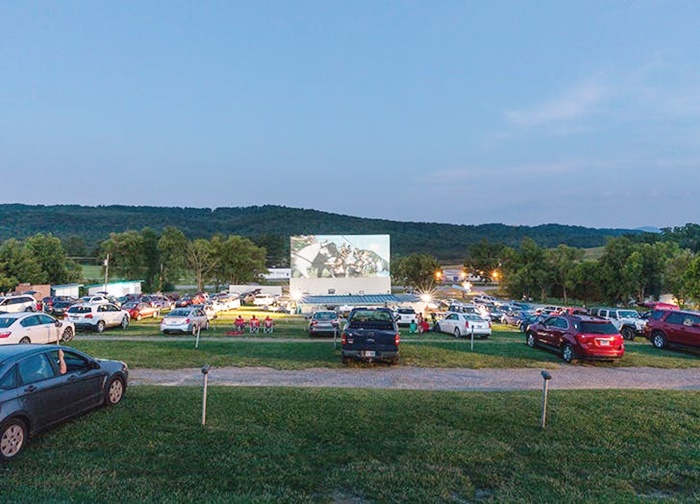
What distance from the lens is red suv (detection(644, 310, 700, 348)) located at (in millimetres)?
19672

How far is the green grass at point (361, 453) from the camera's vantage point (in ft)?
18.0

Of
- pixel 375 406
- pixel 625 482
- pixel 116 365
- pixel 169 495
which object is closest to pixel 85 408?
pixel 116 365

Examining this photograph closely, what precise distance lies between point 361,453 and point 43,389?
15.7 feet

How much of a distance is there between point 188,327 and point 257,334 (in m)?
3.52

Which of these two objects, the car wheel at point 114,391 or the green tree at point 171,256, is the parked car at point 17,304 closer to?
the car wheel at point 114,391

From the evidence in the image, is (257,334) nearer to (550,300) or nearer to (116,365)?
(116,365)

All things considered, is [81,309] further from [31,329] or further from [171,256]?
[171,256]

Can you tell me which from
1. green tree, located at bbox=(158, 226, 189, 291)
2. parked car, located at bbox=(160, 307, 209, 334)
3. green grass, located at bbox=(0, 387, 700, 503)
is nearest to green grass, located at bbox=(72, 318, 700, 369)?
parked car, located at bbox=(160, 307, 209, 334)

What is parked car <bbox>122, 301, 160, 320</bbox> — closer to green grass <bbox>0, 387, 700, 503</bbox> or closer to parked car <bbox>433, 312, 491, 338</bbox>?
parked car <bbox>433, 312, 491, 338</bbox>

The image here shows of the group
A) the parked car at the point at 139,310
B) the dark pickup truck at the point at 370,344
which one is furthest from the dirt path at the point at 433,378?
the parked car at the point at 139,310

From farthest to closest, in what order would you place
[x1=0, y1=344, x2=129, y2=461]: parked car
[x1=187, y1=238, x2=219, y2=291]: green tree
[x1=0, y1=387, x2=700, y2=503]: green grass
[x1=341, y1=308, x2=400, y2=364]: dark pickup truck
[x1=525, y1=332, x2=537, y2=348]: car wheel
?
1. [x1=187, y1=238, x2=219, y2=291]: green tree
2. [x1=525, y1=332, x2=537, y2=348]: car wheel
3. [x1=341, y1=308, x2=400, y2=364]: dark pickup truck
4. [x1=0, y1=344, x2=129, y2=461]: parked car
5. [x1=0, y1=387, x2=700, y2=503]: green grass

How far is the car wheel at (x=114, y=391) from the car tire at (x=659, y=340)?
21.5 m

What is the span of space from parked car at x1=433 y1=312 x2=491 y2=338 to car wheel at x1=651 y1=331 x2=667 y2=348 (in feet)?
23.7

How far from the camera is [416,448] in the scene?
22.5 ft
